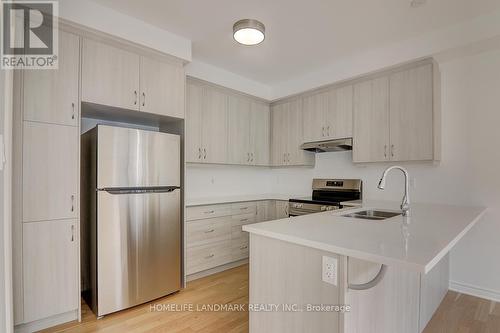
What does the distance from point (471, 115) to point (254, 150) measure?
104 inches

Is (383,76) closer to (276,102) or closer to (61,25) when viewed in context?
(276,102)

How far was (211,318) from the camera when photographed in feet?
7.16

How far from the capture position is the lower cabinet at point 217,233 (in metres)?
2.95

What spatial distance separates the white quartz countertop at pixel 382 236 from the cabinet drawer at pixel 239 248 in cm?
179

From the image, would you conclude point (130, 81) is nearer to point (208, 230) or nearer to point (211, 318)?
point (208, 230)

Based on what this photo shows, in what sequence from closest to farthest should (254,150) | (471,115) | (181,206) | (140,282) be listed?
1. (140,282)
2. (471,115)
3. (181,206)
4. (254,150)

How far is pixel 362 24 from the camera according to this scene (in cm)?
247

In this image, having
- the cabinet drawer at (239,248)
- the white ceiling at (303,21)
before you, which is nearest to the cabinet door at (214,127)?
the white ceiling at (303,21)

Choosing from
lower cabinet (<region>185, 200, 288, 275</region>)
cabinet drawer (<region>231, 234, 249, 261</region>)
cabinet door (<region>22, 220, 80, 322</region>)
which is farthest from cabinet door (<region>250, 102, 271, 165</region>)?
cabinet door (<region>22, 220, 80, 322</region>)

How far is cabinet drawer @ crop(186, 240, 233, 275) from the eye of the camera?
9.63 ft

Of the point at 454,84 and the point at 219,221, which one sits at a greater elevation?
the point at 454,84

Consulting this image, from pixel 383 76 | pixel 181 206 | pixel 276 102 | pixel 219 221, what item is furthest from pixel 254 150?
pixel 383 76

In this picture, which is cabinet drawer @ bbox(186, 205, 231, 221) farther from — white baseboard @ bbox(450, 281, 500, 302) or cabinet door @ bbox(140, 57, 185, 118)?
white baseboard @ bbox(450, 281, 500, 302)

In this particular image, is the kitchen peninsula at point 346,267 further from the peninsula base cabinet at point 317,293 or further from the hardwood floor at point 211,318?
the hardwood floor at point 211,318
